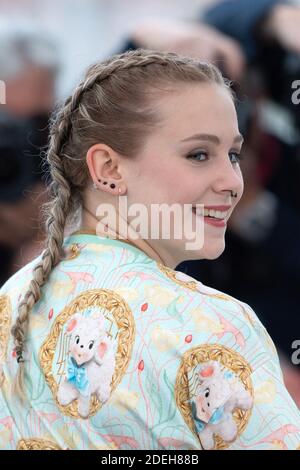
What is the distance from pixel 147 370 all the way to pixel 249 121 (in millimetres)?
1998

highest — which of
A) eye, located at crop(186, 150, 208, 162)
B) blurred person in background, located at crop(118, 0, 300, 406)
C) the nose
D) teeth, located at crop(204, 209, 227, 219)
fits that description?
eye, located at crop(186, 150, 208, 162)

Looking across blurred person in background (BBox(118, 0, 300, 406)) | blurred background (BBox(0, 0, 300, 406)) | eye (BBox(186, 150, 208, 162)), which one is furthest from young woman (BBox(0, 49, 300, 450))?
blurred person in background (BBox(118, 0, 300, 406))

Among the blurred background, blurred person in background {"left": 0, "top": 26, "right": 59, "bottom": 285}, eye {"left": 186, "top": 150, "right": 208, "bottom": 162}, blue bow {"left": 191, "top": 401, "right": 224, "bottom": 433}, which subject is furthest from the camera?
the blurred background

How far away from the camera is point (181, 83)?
1.35m

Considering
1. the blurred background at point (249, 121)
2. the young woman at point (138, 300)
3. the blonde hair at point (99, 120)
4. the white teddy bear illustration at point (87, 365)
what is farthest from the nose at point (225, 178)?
the blurred background at point (249, 121)

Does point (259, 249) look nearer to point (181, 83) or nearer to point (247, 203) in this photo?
point (247, 203)

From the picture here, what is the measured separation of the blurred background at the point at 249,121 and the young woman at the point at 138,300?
1603 millimetres

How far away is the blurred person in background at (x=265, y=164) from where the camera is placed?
314 cm

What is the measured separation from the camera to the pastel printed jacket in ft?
3.91

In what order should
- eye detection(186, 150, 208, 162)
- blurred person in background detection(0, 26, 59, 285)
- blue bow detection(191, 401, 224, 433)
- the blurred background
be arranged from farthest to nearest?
the blurred background → blurred person in background detection(0, 26, 59, 285) → eye detection(186, 150, 208, 162) → blue bow detection(191, 401, 224, 433)

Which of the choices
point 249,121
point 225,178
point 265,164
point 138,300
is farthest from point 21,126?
point 138,300

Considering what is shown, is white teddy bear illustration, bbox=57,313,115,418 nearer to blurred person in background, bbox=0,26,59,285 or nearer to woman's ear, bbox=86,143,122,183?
woman's ear, bbox=86,143,122,183

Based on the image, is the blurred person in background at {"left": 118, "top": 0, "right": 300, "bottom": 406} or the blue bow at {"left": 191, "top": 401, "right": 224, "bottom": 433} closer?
the blue bow at {"left": 191, "top": 401, "right": 224, "bottom": 433}

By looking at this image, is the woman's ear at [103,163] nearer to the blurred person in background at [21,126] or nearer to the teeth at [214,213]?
the teeth at [214,213]
